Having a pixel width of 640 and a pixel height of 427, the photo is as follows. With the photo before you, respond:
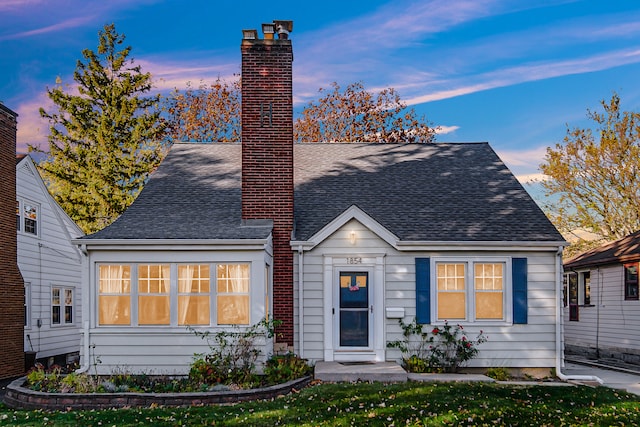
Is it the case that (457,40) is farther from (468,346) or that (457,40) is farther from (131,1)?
(468,346)

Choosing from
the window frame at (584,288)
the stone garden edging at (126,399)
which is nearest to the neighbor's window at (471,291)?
the stone garden edging at (126,399)

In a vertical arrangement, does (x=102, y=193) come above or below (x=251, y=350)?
above

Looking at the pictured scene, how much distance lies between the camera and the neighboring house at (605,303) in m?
19.1

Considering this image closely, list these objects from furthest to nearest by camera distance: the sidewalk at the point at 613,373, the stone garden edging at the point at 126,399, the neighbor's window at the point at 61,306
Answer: the neighbor's window at the point at 61,306 → the sidewalk at the point at 613,373 → the stone garden edging at the point at 126,399

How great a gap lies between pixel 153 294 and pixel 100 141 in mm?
17628

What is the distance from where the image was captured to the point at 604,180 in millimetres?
29484

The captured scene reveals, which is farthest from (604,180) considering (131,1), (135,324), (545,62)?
(135,324)

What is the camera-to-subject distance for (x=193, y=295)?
13602 mm

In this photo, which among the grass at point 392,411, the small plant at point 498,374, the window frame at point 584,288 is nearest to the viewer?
the grass at point 392,411

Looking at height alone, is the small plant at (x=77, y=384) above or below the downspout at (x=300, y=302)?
below

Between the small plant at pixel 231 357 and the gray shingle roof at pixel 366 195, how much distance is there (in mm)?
1932

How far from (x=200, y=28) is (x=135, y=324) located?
35.9 ft

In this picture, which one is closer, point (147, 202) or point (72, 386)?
point (72, 386)

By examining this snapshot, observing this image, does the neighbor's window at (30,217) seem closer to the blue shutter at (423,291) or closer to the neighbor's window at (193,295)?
the neighbor's window at (193,295)
